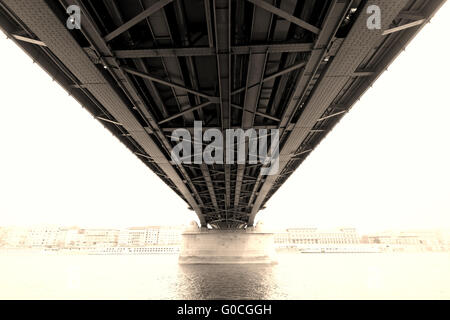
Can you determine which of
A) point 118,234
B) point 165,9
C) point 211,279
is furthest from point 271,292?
point 118,234

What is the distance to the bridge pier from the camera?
150 ft

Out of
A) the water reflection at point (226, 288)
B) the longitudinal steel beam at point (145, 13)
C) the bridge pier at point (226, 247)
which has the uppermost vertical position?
the longitudinal steel beam at point (145, 13)

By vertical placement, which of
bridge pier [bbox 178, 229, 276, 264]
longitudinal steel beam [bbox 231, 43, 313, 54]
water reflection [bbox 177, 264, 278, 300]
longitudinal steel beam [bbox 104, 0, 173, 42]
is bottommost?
water reflection [bbox 177, 264, 278, 300]

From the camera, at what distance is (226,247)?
150 ft

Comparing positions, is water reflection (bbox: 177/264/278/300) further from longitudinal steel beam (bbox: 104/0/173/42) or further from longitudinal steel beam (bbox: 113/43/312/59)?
longitudinal steel beam (bbox: 104/0/173/42)

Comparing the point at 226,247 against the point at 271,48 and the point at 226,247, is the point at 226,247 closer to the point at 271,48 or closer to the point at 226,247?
the point at 226,247

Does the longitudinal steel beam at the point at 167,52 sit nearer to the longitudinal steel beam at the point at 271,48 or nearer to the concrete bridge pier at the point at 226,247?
the longitudinal steel beam at the point at 271,48

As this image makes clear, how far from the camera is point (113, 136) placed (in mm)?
13398

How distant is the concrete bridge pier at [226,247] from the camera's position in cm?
4559

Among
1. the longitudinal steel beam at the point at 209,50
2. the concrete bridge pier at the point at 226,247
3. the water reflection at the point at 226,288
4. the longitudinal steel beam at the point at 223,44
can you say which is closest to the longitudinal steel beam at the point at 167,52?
the longitudinal steel beam at the point at 209,50

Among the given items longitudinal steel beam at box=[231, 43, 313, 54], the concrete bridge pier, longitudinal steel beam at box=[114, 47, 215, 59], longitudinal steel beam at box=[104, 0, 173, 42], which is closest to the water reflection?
the concrete bridge pier
